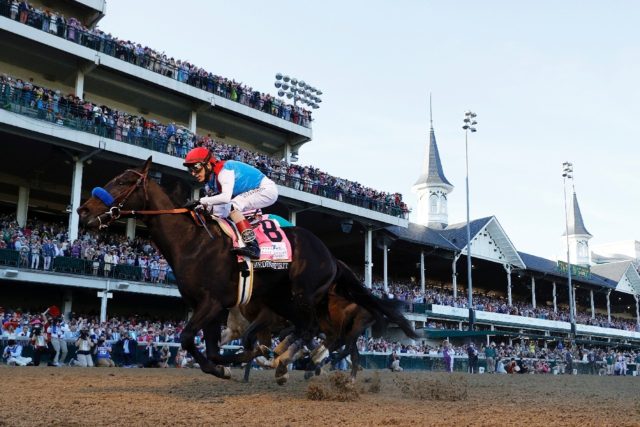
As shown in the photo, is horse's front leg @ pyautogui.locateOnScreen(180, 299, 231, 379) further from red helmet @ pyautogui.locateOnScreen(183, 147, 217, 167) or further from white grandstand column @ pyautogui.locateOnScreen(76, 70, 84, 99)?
white grandstand column @ pyautogui.locateOnScreen(76, 70, 84, 99)

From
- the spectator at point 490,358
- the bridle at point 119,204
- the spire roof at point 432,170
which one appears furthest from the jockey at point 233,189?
the spire roof at point 432,170

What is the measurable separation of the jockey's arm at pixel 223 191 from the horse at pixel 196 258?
33 cm

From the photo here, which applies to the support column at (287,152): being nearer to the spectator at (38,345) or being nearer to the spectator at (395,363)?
the spectator at (395,363)

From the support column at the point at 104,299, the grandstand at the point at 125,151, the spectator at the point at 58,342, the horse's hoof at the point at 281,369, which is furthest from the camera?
the grandstand at the point at 125,151

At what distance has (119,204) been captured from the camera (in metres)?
7.98

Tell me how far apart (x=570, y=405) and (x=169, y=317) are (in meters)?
25.5

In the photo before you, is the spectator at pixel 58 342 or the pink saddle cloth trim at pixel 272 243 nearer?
the pink saddle cloth trim at pixel 272 243

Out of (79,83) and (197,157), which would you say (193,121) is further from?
(197,157)

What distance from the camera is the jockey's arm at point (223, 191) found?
25.8 ft

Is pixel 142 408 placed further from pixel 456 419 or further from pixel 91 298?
pixel 91 298

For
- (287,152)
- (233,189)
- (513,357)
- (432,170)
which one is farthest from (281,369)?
(432,170)

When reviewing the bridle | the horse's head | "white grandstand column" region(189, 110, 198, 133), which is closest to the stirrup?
the bridle

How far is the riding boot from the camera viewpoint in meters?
7.98

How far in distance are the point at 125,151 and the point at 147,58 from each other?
18.5 feet
